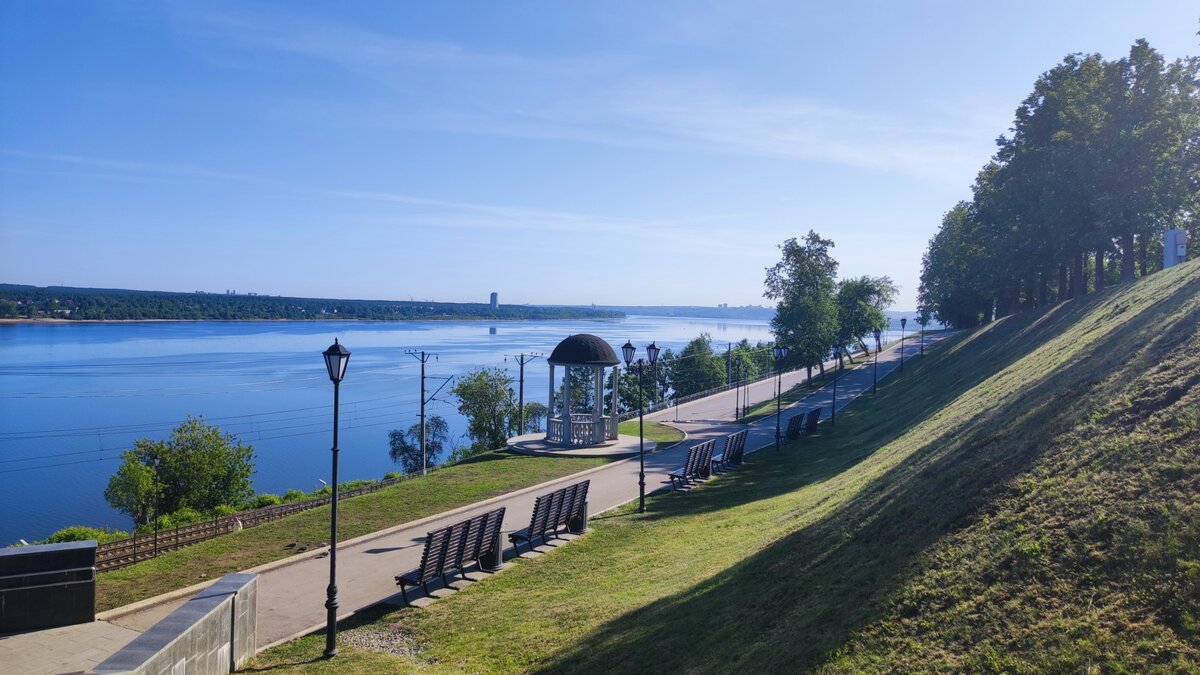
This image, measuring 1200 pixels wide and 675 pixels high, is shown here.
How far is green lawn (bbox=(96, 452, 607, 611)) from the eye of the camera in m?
10.9

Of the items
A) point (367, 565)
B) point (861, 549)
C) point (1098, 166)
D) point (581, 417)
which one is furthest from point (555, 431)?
point (1098, 166)

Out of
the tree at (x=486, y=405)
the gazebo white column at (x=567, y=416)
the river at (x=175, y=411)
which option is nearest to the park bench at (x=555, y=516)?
the gazebo white column at (x=567, y=416)

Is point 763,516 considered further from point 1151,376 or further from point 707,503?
point 1151,376

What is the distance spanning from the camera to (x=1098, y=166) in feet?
90.7

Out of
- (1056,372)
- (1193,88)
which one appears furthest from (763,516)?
(1193,88)

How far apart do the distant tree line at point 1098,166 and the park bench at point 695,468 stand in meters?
19.2

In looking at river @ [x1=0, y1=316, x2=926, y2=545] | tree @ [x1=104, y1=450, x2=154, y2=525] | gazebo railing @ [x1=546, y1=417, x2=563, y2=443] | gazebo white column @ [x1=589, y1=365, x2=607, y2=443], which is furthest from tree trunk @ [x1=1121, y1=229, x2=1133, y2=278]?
river @ [x1=0, y1=316, x2=926, y2=545]

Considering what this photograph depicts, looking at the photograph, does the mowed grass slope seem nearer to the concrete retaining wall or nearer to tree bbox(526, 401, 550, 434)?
the concrete retaining wall

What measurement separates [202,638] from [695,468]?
12.6m

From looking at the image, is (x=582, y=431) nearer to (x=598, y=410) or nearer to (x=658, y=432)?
(x=598, y=410)

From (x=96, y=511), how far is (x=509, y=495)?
35137mm

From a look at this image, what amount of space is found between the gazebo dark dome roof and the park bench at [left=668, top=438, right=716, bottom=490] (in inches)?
286

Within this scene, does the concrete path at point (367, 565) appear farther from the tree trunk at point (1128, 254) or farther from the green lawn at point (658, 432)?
the tree trunk at point (1128, 254)

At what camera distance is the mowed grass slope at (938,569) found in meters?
5.08
